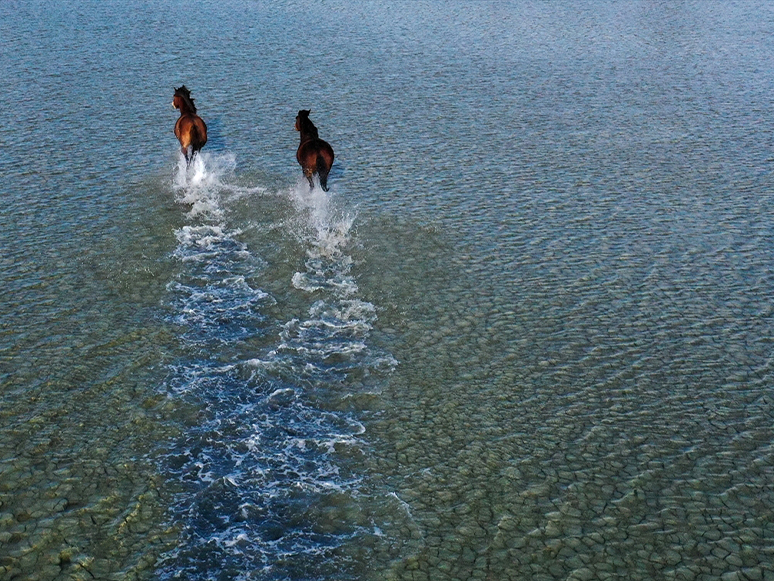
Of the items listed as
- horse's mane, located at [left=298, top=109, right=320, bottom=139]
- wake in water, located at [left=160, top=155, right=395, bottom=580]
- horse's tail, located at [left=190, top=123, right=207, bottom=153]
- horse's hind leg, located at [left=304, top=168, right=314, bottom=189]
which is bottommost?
wake in water, located at [left=160, top=155, right=395, bottom=580]

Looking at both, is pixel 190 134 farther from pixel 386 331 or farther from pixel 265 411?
pixel 265 411

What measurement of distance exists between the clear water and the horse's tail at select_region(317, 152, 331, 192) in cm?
55

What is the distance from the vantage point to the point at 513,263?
1708 centimetres

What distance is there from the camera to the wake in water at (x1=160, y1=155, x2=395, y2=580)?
31.8 feet

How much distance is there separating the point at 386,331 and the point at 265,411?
10.4 feet

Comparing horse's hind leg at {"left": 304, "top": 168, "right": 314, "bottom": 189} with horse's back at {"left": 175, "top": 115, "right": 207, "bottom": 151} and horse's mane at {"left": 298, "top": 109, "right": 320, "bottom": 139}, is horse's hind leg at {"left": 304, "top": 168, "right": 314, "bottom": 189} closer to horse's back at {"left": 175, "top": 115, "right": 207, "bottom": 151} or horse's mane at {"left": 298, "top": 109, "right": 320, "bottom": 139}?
horse's mane at {"left": 298, "top": 109, "right": 320, "bottom": 139}

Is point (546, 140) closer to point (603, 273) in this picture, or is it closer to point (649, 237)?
point (649, 237)

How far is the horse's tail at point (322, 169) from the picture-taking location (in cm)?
1947

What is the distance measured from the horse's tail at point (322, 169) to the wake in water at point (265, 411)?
1152mm

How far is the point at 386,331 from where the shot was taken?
1461 centimetres

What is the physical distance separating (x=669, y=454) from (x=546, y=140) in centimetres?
1448

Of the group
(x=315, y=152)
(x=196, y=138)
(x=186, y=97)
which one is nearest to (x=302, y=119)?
(x=315, y=152)

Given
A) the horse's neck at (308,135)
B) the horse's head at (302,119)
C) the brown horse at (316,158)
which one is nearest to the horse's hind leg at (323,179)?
the brown horse at (316,158)

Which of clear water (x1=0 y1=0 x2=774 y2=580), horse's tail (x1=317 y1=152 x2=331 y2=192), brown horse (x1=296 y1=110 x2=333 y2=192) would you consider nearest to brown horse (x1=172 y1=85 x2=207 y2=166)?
clear water (x1=0 y1=0 x2=774 y2=580)
